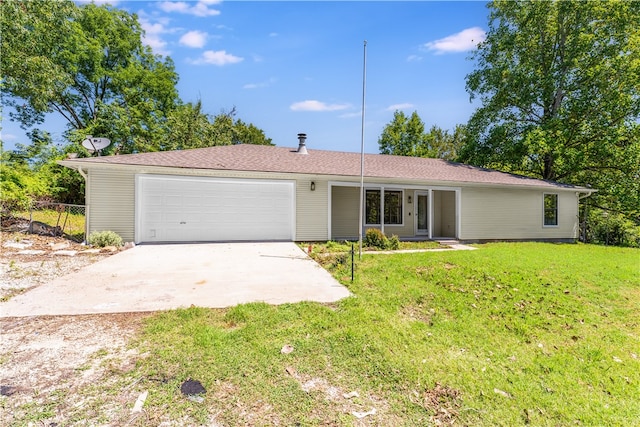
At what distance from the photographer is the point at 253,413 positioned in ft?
6.90

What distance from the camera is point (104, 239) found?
8.61 meters

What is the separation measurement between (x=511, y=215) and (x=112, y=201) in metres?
15.2

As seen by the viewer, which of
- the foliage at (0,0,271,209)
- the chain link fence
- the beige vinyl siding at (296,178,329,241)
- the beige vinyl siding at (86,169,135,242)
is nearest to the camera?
the beige vinyl siding at (86,169,135,242)

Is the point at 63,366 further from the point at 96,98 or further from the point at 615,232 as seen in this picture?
the point at 96,98

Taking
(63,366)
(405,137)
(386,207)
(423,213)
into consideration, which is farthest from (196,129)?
(63,366)

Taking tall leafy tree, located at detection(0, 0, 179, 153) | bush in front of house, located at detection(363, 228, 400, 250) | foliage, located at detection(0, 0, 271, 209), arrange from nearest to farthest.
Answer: bush in front of house, located at detection(363, 228, 400, 250), foliage, located at detection(0, 0, 271, 209), tall leafy tree, located at detection(0, 0, 179, 153)

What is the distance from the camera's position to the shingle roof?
9.83 m

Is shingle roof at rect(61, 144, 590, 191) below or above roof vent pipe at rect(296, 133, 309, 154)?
below

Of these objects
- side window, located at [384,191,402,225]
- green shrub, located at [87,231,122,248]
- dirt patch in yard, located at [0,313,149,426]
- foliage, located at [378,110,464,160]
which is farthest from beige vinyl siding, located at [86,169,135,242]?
foliage, located at [378,110,464,160]

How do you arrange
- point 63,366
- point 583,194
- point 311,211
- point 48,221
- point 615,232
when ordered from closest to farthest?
point 63,366 < point 48,221 < point 311,211 < point 583,194 < point 615,232

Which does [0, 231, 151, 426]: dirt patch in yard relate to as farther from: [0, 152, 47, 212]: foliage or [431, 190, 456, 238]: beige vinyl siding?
[431, 190, 456, 238]: beige vinyl siding

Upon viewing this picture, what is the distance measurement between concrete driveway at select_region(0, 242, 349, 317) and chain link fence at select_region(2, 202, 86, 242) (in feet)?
12.1

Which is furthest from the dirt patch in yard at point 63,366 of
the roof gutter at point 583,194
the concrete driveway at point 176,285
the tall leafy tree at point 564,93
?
the tall leafy tree at point 564,93

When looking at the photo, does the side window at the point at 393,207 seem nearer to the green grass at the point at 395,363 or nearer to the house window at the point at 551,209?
the house window at the point at 551,209
